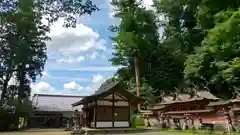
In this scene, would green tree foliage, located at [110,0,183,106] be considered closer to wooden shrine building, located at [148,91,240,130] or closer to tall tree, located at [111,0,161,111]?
tall tree, located at [111,0,161,111]

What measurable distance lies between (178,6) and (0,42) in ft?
83.9

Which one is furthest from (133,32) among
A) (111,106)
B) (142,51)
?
(111,106)

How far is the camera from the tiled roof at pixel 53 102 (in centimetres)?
4022

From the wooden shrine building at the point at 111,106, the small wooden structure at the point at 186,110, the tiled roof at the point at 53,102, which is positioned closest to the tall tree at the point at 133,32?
the tiled roof at the point at 53,102

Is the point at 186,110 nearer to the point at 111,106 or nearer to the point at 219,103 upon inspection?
the point at 219,103

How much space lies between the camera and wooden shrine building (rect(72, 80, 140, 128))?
79.9ft

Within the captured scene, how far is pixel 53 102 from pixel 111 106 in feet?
64.6

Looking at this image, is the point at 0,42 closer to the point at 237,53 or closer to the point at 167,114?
the point at 167,114

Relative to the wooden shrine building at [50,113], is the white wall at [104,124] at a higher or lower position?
lower

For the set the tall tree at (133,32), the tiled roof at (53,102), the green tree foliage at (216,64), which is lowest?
the tiled roof at (53,102)

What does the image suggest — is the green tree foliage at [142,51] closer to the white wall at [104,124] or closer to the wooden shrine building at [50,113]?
the wooden shrine building at [50,113]

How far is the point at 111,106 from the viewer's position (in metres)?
24.8

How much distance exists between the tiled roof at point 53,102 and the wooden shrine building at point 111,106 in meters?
15.8

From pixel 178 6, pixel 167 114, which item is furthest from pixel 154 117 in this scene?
pixel 178 6
